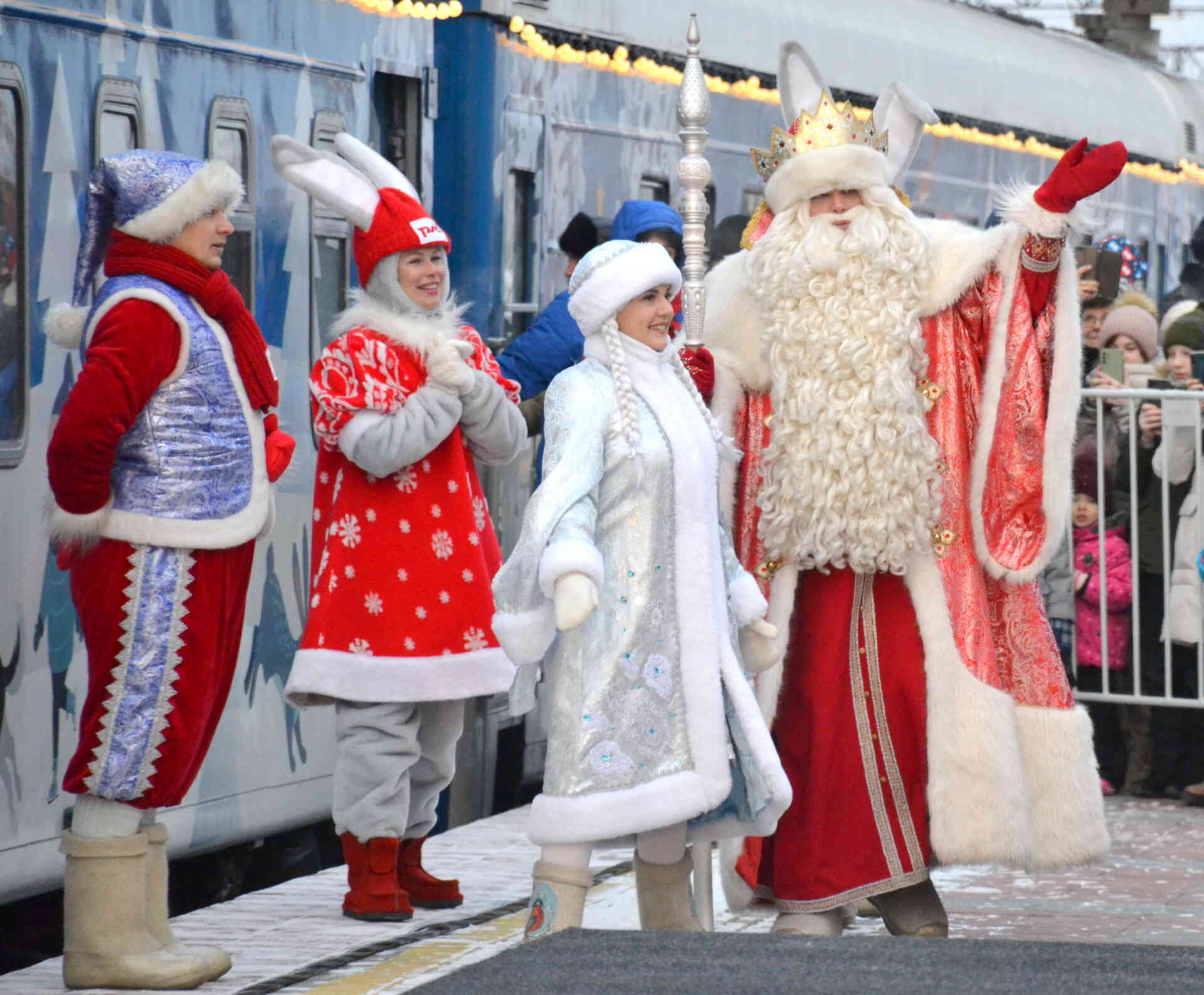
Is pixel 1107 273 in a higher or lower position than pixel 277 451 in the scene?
higher

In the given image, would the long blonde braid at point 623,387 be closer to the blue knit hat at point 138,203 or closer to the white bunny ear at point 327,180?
the blue knit hat at point 138,203

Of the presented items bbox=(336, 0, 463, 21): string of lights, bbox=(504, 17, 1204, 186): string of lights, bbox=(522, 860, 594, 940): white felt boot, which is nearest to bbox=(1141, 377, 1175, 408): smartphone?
bbox=(504, 17, 1204, 186): string of lights

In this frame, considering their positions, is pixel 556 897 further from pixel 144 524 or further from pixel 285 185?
pixel 285 185

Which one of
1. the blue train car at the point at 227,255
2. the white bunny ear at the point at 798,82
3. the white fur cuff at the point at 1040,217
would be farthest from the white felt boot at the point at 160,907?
the white fur cuff at the point at 1040,217

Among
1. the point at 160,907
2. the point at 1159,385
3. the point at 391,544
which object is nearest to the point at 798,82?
the point at 391,544

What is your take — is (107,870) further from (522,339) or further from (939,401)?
(522,339)

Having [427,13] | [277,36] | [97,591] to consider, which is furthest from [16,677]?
[427,13]

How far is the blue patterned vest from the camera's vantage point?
5.41 m

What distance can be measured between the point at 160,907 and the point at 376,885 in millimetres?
769

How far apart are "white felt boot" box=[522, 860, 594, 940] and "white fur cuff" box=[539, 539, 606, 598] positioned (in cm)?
63

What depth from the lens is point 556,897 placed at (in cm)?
531

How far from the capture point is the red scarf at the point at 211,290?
548 centimetres

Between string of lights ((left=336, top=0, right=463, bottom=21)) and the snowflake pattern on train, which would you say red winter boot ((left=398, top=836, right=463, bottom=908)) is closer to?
the snowflake pattern on train

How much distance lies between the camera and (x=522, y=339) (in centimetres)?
764
